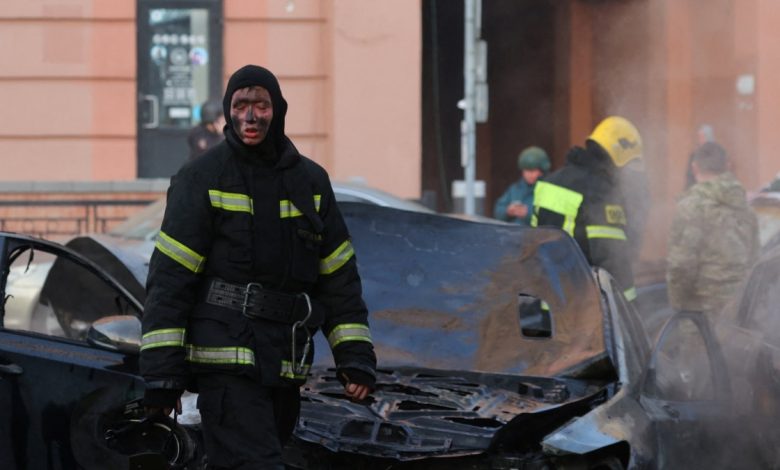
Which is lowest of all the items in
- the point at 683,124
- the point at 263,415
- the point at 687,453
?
the point at 687,453

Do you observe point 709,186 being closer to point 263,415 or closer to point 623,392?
point 623,392

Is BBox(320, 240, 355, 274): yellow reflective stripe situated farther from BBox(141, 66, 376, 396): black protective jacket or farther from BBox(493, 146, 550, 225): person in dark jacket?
BBox(493, 146, 550, 225): person in dark jacket

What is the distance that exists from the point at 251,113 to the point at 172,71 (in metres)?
9.64

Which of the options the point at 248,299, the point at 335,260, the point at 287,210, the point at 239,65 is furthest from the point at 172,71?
the point at 248,299

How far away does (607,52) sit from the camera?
17.3 m

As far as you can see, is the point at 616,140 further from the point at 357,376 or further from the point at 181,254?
the point at 181,254

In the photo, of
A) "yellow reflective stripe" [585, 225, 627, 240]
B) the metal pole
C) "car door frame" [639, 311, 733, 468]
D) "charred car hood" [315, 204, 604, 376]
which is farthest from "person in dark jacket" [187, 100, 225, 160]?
"car door frame" [639, 311, 733, 468]

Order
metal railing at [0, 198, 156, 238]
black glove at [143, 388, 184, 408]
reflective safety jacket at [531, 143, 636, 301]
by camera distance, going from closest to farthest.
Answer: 1. black glove at [143, 388, 184, 408]
2. reflective safety jacket at [531, 143, 636, 301]
3. metal railing at [0, 198, 156, 238]

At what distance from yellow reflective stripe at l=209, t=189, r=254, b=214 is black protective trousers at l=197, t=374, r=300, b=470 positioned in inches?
18.9

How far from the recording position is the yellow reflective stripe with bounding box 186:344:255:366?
432 cm

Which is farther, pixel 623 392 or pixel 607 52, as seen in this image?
pixel 607 52

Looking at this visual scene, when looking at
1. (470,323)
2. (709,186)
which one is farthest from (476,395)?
(709,186)

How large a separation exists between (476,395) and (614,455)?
2.03 ft

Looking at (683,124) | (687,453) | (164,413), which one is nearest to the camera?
(164,413)
